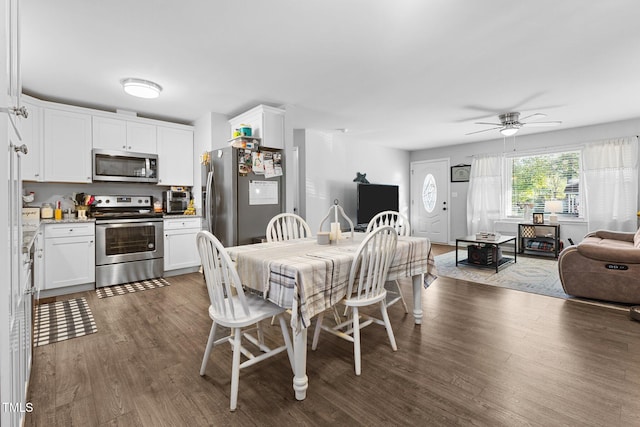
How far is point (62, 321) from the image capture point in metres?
2.87

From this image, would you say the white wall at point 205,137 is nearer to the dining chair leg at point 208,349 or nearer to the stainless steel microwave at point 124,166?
the stainless steel microwave at point 124,166

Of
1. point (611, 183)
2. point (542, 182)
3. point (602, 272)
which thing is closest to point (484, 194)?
point (542, 182)

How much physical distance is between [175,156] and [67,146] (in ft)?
4.19

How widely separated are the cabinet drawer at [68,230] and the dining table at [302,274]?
262cm

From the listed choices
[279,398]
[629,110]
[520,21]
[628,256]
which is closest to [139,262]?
[279,398]

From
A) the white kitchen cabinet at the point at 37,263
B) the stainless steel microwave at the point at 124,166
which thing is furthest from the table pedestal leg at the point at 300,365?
the stainless steel microwave at the point at 124,166

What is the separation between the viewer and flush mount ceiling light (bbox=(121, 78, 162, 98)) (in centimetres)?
327

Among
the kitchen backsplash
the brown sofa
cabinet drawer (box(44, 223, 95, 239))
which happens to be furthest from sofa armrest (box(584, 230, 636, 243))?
cabinet drawer (box(44, 223, 95, 239))

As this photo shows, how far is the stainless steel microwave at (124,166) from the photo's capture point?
4.13 meters

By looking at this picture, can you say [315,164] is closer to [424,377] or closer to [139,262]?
[139,262]

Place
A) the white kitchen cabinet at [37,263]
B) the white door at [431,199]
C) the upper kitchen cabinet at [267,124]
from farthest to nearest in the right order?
1. the white door at [431,199]
2. the upper kitchen cabinet at [267,124]
3. the white kitchen cabinet at [37,263]

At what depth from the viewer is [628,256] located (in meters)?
3.11

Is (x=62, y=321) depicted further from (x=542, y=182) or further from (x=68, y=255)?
(x=542, y=182)

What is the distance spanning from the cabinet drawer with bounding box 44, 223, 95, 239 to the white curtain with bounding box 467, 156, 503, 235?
270 inches
